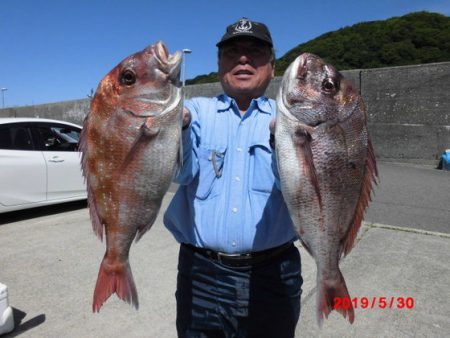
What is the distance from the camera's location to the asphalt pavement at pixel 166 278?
3.25 meters

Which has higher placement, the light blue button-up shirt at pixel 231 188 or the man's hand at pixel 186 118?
the man's hand at pixel 186 118

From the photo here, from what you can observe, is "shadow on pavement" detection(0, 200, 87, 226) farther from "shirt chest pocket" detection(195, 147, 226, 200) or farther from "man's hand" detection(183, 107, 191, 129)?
"man's hand" detection(183, 107, 191, 129)

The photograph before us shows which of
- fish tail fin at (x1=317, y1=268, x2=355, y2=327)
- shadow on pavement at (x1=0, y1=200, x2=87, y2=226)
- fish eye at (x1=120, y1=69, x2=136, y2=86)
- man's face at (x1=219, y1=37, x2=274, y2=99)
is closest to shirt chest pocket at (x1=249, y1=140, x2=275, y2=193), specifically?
man's face at (x1=219, y1=37, x2=274, y2=99)

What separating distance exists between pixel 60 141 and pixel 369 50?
16650 millimetres

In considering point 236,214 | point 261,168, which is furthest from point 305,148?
point 236,214

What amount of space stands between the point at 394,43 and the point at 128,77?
71.2ft

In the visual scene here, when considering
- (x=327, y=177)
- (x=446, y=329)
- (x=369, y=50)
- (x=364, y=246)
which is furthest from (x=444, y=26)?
(x=327, y=177)

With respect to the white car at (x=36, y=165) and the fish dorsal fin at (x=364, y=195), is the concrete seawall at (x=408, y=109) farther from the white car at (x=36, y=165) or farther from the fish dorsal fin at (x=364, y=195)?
the fish dorsal fin at (x=364, y=195)

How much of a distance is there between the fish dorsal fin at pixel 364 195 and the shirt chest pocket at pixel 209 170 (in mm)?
680

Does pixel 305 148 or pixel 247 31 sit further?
pixel 247 31

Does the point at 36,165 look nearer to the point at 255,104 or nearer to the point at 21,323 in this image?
the point at 21,323

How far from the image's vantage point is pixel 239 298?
2.09 metres

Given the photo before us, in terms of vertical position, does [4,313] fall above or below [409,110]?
below

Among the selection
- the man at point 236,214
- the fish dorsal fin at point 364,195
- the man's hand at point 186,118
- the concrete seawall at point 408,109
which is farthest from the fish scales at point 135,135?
the concrete seawall at point 408,109
